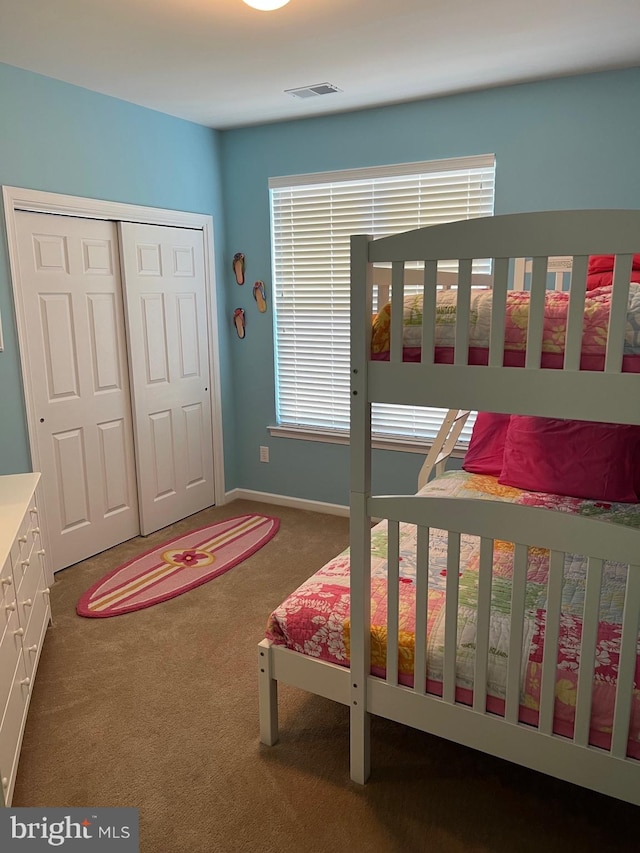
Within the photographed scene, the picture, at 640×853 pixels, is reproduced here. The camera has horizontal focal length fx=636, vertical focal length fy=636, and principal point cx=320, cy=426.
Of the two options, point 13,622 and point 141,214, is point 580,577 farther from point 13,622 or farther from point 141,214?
point 141,214

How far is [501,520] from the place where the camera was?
62.9 inches

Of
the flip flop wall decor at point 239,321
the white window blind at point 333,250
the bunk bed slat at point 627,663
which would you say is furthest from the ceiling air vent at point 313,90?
the bunk bed slat at point 627,663

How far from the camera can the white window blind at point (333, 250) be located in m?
3.59

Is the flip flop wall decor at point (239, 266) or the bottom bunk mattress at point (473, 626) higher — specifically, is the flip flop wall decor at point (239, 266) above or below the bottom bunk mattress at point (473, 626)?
above

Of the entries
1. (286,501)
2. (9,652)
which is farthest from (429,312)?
(286,501)

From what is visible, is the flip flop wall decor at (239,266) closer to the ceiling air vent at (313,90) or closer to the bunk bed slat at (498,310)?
the ceiling air vent at (313,90)

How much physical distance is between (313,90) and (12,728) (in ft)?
10.3

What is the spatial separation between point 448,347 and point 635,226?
50 cm

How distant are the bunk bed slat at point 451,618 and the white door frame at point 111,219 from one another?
7.73 ft

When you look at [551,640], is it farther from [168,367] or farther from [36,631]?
[168,367]

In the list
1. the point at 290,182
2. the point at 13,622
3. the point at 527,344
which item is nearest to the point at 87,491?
the point at 13,622

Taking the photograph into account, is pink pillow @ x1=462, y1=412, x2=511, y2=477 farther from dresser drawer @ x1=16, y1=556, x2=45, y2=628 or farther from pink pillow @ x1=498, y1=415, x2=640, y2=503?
dresser drawer @ x1=16, y1=556, x2=45, y2=628

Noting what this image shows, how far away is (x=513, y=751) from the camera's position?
169cm

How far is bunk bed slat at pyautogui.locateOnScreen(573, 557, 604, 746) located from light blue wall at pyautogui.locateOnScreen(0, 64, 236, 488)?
266 centimetres
